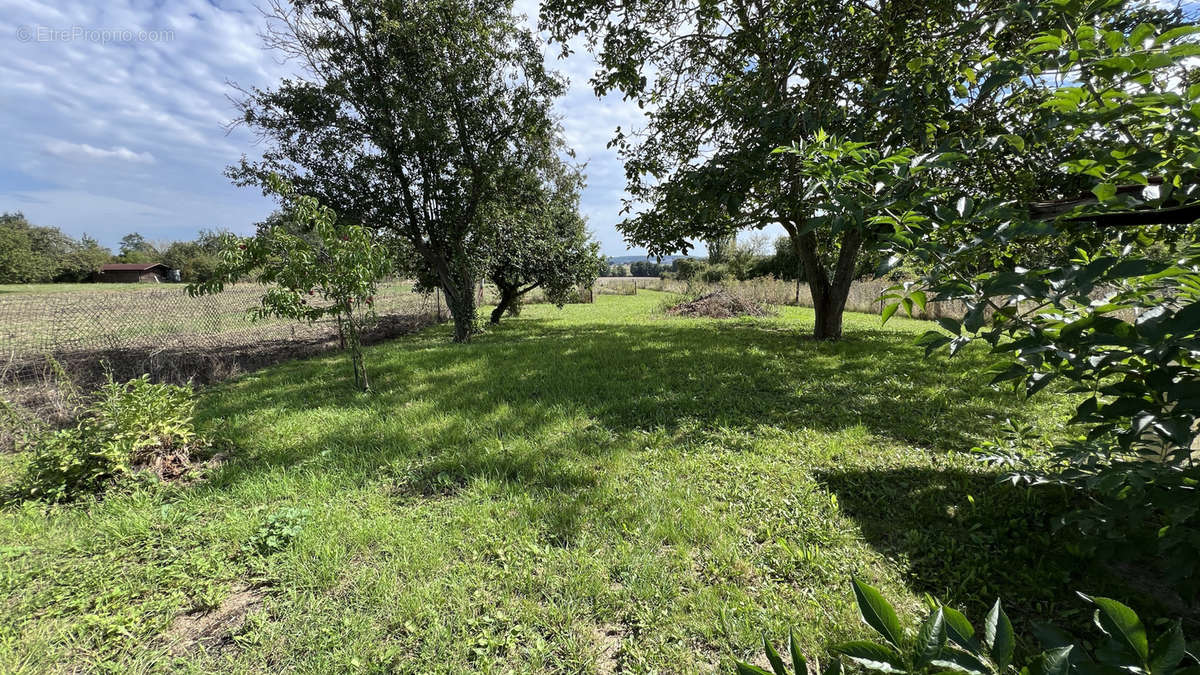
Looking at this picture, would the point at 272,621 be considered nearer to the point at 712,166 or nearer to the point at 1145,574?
the point at 1145,574

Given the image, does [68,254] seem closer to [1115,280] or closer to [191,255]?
[191,255]

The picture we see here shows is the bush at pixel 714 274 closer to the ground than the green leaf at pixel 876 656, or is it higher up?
higher up

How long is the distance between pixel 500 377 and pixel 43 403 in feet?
17.8

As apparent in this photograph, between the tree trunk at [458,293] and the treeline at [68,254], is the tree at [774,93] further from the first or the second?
the treeline at [68,254]

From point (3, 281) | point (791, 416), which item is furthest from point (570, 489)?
point (3, 281)

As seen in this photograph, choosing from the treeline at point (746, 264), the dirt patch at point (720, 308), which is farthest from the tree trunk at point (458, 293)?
the treeline at point (746, 264)

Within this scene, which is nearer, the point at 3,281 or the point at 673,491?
the point at 673,491

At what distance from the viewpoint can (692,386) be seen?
5.09 m

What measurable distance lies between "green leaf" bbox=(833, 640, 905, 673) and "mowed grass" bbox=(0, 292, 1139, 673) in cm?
126

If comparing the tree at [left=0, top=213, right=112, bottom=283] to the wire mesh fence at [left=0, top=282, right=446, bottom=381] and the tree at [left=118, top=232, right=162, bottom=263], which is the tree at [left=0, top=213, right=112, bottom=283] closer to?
the tree at [left=118, top=232, right=162, bottom=263]

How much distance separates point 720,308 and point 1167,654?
13686mm

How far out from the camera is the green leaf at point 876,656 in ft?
2.02

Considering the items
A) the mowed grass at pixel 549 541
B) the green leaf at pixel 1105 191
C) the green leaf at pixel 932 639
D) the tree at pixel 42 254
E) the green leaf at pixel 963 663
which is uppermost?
the tree at pixel 42 254

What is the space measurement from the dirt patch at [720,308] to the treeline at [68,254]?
1505 inches
